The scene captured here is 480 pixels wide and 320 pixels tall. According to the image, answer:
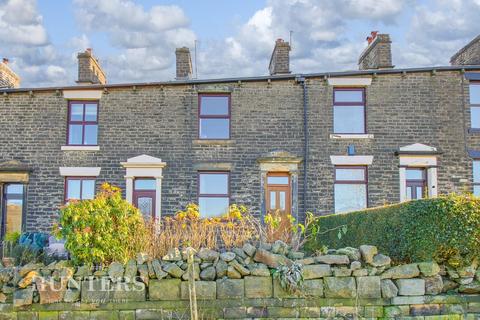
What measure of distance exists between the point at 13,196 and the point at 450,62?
57.0 feet

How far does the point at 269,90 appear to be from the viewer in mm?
19219

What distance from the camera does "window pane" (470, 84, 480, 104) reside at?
1928cm

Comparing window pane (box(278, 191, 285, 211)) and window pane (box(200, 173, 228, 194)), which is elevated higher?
window pane (box(200, 173, 228, 194))

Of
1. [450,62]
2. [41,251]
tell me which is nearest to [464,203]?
[41,251]

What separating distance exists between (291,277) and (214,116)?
11.2 meters

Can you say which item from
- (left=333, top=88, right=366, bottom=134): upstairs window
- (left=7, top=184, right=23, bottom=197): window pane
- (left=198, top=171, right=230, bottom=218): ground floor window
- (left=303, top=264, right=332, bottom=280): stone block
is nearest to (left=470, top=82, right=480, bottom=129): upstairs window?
(left=333, top=88, right=366, bottom=134): upstairs window

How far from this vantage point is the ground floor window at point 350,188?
18.7 metres

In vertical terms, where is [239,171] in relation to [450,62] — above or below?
below

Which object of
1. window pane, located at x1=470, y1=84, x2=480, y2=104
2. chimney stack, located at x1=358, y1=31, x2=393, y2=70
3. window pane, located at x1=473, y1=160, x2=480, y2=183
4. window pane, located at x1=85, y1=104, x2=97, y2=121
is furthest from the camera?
chimney stack, located at x1=358, y1=31, x2=393, y2=70

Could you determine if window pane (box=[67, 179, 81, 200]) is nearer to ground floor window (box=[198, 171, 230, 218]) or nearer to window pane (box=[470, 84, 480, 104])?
ground floor window (box=[198, 171, 230, 218])

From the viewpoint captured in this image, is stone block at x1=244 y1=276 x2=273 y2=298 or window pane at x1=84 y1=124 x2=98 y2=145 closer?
stone block at x1=244 y1=276 x2=273 y2=298

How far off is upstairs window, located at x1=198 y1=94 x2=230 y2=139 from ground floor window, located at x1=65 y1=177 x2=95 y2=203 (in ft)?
12.9

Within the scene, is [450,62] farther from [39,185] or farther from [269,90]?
[39,185]

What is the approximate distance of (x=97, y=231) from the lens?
9164 millimetres
